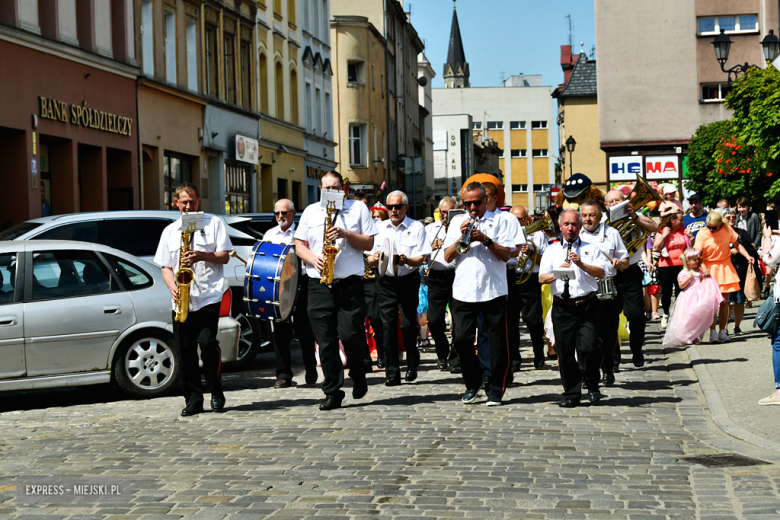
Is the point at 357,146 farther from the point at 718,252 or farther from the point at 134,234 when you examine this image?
the point at 134,234

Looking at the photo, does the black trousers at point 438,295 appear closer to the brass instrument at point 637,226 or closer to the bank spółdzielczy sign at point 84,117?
the brass instrument at point 637,226

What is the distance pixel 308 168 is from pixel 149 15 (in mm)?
15233

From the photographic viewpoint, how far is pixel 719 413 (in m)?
8.73

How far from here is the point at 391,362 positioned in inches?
432

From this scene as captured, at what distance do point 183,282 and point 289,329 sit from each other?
2045 millimetres

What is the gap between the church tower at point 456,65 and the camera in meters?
149

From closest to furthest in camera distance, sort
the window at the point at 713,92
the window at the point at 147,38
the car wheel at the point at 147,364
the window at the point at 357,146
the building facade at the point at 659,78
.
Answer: the car wheel at the point at 147,364 → the window at the point at 147,38 → the building facade at the point at 659,78 → the window at the point at 713,92 → the window at the point at 357,146

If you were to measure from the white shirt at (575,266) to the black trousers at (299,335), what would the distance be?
8.01 feet

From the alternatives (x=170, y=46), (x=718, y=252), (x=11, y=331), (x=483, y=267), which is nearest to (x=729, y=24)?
(x=170, y=46)

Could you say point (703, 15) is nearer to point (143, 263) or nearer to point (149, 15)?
point (149, 15)

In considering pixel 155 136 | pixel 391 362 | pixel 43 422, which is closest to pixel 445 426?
pixel 391 362

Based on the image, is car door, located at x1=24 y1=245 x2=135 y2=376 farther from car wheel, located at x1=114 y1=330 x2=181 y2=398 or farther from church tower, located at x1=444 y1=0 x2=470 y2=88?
church tower, located at x1=444 y1=0 x2=470 y2=88

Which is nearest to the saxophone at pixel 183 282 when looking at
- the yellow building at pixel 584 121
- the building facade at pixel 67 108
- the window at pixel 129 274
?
the window at pixel 129 274

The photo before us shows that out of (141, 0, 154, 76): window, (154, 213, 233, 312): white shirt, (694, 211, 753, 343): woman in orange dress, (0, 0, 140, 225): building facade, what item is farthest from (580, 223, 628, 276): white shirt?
(141, 0, 154, 76): window
